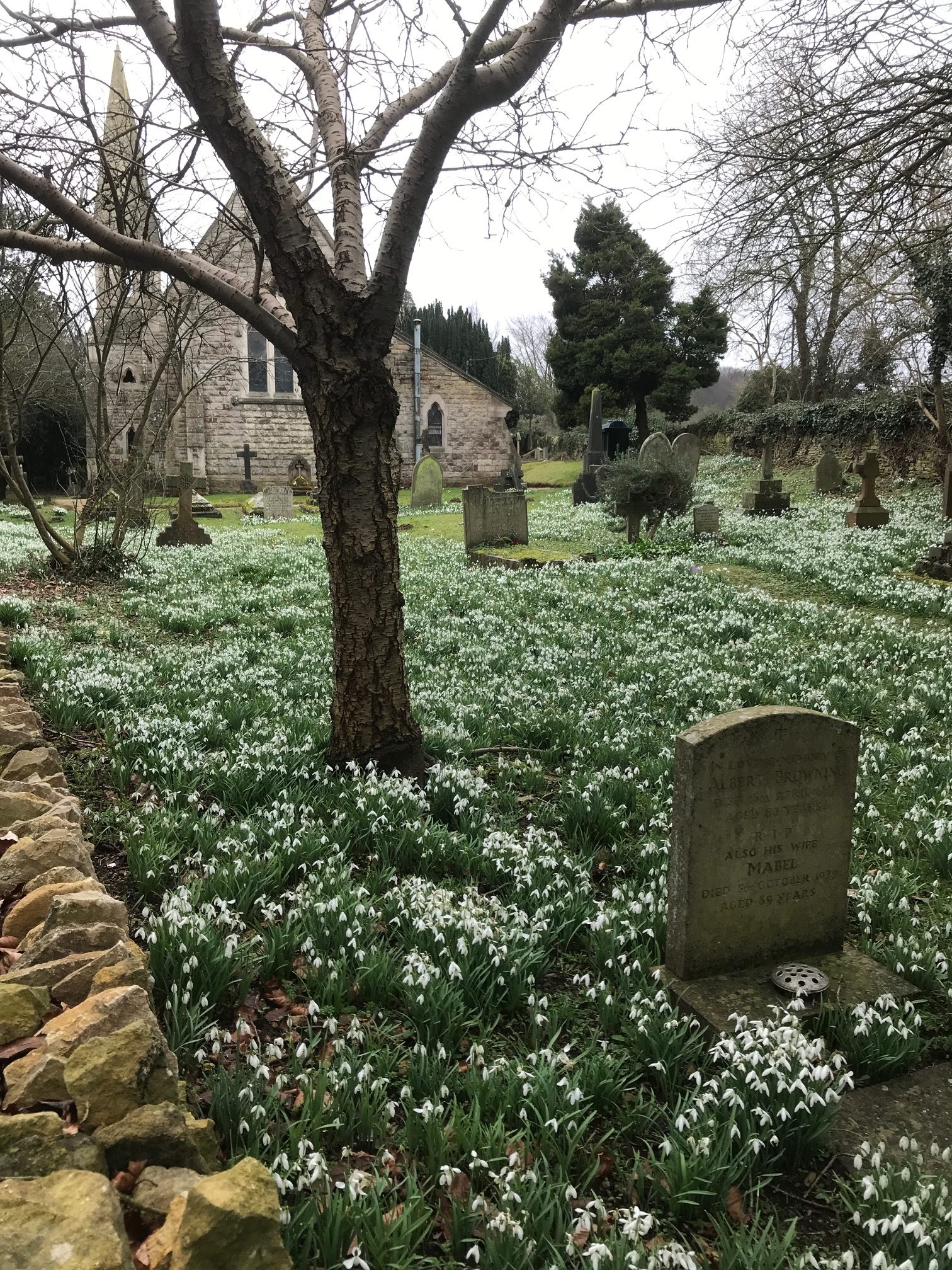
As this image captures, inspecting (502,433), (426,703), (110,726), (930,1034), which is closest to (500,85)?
(426,703)

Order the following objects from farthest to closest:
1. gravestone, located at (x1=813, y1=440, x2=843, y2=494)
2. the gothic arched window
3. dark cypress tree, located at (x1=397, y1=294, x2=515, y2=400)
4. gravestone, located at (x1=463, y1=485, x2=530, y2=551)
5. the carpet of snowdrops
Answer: dark cypress tree, located at (x1=397, y1=294, x2=515, y2=400) < the gothic arched window < gravestone, located at (x1=813, y1=440, x2=843, y2=494) < gravestone, located at (x1=463, y1=485, x2=530, y2=551) < the carpet of snowdrops

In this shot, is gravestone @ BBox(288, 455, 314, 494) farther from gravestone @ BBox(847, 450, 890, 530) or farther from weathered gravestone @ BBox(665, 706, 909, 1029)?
weathered gravestone @ BBox(665, 706, 909, 1029)

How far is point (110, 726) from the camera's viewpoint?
19.5ft

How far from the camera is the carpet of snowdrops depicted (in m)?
2.29

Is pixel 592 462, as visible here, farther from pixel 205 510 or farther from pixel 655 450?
pixel 205 510

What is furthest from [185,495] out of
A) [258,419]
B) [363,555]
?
[258,419]

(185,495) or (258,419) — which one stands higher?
(258,419)

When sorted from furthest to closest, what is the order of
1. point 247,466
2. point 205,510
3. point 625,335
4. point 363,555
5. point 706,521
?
point 625,335, point 247,466, point 205,510, point 706,521, point 363,555

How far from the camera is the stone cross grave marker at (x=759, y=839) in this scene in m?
3.40

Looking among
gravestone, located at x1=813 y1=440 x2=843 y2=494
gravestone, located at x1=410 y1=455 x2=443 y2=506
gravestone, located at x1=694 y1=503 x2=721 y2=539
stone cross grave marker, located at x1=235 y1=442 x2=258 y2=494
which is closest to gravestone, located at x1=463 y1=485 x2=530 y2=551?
gravestone, located at x1=694 y1=503 x2=721 y2=539

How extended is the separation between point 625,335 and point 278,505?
1931 centimetres

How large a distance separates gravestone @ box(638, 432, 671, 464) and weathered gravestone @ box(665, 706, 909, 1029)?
14498 millimetres

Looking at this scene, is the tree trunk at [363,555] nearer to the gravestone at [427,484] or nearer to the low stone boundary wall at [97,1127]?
the low stone boundary wall at [97,1127]

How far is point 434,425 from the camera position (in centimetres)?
3878
